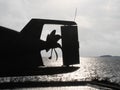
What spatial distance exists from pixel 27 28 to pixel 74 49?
16.6ft

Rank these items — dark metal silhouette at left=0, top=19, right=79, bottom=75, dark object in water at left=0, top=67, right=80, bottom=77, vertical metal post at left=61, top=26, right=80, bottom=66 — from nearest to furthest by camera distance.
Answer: dark object in water at left=0, top=67, right=80, bottom=77 → dark metal silhouette at left=0, top=19, right=79, bottom=75 → vertical metal post at left=61, top=26, right=80, bottom=66

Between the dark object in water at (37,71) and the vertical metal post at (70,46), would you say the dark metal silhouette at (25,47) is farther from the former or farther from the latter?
the dark object in water at (37,71)

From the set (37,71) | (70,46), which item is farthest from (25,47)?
(70,46)

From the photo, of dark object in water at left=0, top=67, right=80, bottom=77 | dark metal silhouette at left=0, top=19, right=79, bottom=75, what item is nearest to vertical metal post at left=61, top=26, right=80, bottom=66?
dark metal silhouette at left=0, top=19, right=79, bottom=75

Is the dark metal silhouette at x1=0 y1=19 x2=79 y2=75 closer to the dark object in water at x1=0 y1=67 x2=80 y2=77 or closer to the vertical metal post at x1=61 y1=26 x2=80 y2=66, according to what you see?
the vertical metal post at x1=61 y1=26 x2=80 y2=66

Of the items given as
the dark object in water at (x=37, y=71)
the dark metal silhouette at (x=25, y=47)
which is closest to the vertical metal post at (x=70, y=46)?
the dark metal silhouette at (x=25, y=47)

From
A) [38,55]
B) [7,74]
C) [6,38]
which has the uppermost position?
[6,38]

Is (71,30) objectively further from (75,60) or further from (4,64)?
(4,64)

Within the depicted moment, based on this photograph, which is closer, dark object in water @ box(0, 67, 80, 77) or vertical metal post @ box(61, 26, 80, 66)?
dark object in water @ box(0, 67, 80, 77)

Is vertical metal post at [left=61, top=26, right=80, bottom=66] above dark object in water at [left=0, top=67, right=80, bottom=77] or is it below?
above

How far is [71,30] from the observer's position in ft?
88.8

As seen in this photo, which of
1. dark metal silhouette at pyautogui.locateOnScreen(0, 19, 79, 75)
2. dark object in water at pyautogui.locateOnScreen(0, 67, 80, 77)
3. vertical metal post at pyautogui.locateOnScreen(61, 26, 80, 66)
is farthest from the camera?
vertical metal post at pyautogui.locateOnScreen(61, 26, 80, 66)

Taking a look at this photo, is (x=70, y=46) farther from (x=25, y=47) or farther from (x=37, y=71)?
(x=25, y=47)

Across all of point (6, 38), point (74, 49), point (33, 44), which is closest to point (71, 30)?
point (74, 49)
